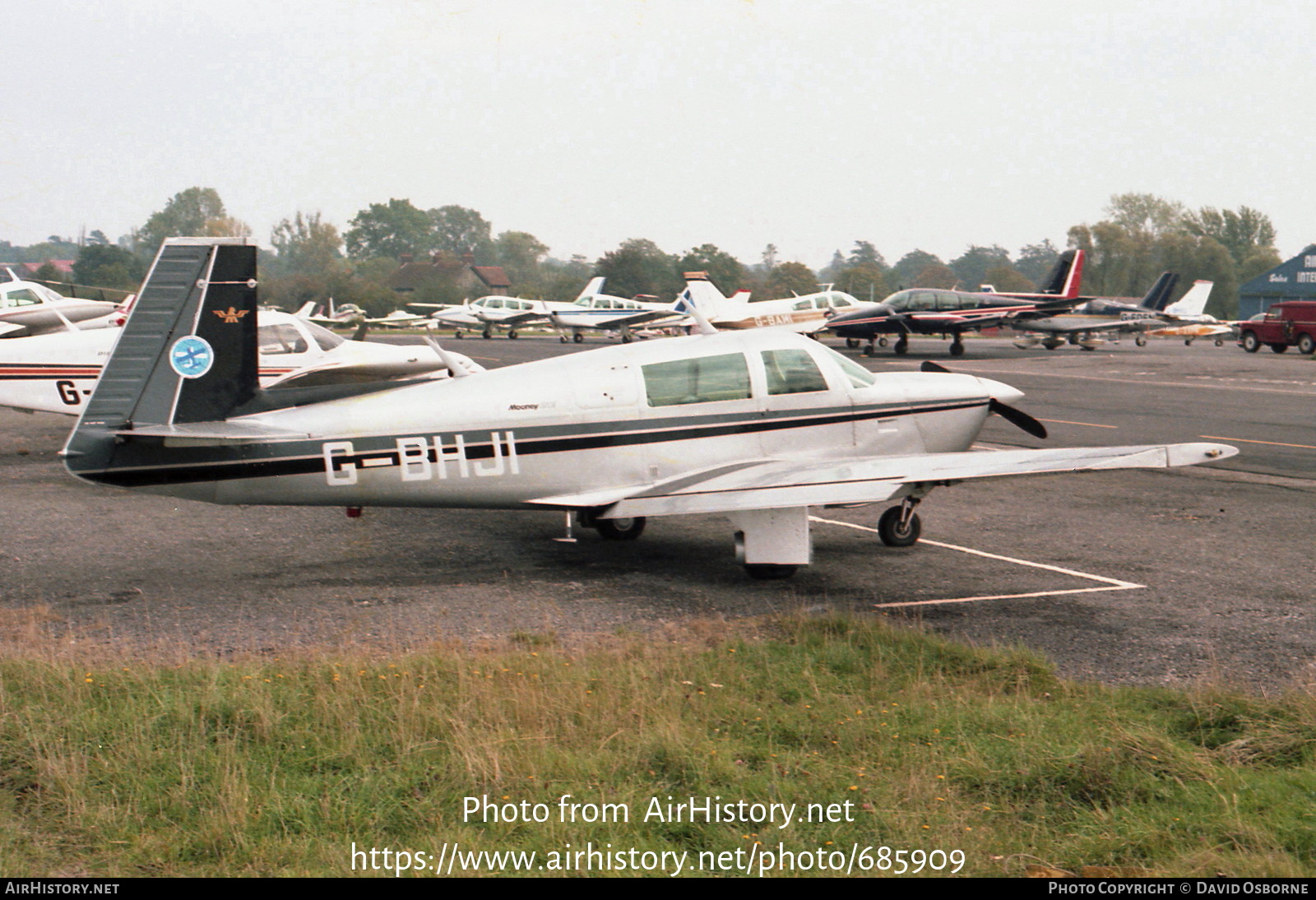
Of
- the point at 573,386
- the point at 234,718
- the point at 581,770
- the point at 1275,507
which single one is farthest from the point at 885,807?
the point at 1275,507

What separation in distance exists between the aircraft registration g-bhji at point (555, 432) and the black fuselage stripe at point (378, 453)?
0.05ft

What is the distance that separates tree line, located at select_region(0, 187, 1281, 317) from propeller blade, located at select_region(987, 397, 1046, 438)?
70.0 meters

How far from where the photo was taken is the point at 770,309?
49188 mm

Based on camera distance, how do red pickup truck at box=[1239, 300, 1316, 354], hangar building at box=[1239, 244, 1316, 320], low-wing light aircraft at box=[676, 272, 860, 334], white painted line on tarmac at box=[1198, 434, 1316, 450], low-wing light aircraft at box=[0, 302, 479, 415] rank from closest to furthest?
low-wing light aircraft at box=[0, 302, 479, 415] < white painted line on tarmac at box=[1198, 434, 1316, 450] < low-wing light aircraft at box=[676, 272, 860, 334] < red pickup truck at box=[1239, 300, 1316, 354] < hangar building at box=[1239, 244, 1316, 320]

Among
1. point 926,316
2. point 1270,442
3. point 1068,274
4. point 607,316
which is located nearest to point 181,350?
point 1270,442

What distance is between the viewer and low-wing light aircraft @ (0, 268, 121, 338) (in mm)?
21969

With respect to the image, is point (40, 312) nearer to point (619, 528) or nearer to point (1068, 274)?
point (619, 528)

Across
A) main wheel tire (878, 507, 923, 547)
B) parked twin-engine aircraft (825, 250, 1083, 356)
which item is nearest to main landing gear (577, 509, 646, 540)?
main wheel tire (878, 507, 923, 547)

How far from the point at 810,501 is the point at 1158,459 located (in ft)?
9.24

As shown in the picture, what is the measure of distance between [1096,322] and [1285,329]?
9375 millimetres

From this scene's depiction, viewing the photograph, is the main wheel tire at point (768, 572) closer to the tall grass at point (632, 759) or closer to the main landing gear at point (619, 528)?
the main landing gear at point (619, 528)

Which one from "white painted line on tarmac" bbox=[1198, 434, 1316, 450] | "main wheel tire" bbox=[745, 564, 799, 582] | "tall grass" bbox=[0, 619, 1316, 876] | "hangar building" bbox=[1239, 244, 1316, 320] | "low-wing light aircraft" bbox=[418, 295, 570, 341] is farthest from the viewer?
"hangar building" bbox=[1239, 244, 1316, 320]

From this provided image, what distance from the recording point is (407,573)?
10.8m

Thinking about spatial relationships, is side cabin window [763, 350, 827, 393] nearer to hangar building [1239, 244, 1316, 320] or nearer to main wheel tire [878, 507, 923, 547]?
main wheel tire [878, 507, 923, 547]
